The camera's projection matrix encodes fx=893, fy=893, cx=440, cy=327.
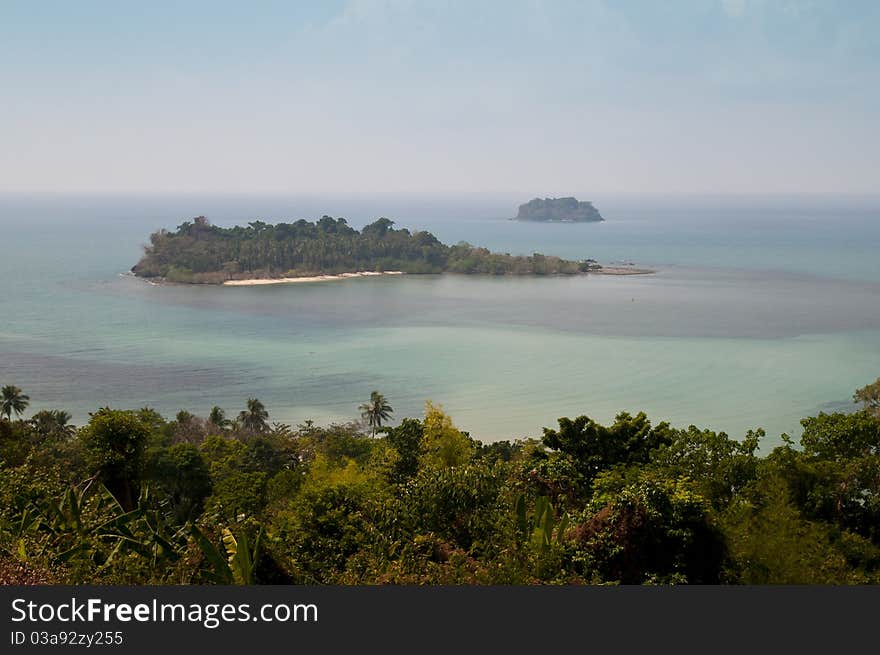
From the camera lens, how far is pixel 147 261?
68625 millimetres

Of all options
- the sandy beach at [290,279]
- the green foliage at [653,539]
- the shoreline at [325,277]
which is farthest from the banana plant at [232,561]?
the sandy beach at [290,279]

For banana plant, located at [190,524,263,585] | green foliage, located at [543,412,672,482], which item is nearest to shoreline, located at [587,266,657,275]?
green foliage, located at [543,412,672,482]

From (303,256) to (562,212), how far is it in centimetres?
9100

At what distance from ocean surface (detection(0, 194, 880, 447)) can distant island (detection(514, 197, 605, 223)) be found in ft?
256

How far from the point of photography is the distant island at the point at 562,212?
154875mm

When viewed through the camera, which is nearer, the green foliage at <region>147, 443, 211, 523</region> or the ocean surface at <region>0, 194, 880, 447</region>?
the green foliage at <region>147, 443, 211, 523</region>

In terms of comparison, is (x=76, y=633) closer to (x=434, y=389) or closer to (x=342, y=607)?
(x=342, y=607)

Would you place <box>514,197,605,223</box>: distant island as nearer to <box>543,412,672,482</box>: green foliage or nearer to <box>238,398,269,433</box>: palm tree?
<box>238,398,269,433</box>: palm tree

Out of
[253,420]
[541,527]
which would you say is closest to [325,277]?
[253,420]

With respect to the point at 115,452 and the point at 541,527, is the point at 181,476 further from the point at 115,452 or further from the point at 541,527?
the point at 541,527

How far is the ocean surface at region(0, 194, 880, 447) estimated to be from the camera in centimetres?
3084

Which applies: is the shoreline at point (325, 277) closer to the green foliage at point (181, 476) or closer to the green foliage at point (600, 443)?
the green foliage at point (181, 476)

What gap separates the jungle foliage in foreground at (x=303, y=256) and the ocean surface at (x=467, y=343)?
9.81 feet

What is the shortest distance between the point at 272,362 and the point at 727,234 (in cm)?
9554
